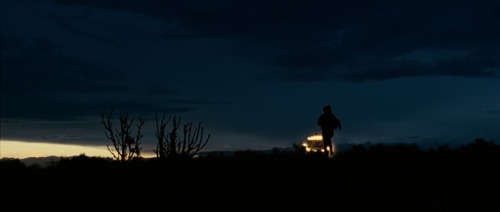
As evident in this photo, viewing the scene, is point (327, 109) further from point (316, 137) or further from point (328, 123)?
point (316, 137)

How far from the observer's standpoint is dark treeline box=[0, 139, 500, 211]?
34.3 feet

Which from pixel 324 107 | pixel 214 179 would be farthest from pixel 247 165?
pixel 324 107

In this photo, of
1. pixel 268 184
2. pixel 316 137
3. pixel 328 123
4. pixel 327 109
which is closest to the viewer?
pixel 268 184

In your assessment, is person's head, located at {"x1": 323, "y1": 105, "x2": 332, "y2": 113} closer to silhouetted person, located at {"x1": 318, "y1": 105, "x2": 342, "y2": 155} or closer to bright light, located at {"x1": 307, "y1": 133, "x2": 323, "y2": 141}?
silhouetted person, located at {"x1": 318, "y1": 105, "x2": 342, "y2": 155}

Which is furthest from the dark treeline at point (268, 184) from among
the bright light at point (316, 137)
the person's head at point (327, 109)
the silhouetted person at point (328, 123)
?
the bright light at point (316, 137)

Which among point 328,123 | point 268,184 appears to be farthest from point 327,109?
point 268,184

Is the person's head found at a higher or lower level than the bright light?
higher

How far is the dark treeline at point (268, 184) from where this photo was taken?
10.4 m

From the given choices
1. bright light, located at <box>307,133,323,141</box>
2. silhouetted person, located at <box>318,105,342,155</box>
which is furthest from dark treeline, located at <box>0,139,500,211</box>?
bright light, located at <box>307,133,323,141</box>

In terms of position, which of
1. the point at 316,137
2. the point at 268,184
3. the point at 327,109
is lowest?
the point at 268,184

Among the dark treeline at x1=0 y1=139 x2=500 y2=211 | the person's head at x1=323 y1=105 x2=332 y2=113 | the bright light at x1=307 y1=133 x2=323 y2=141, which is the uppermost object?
the person's head at x1=323 y1=105 x2=332 y2=113

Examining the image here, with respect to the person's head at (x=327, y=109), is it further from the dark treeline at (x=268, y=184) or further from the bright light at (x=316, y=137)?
the bright light at (x=316, y=137)

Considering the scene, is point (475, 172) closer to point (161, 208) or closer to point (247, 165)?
point (247, 165)

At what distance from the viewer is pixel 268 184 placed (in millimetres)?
12492
